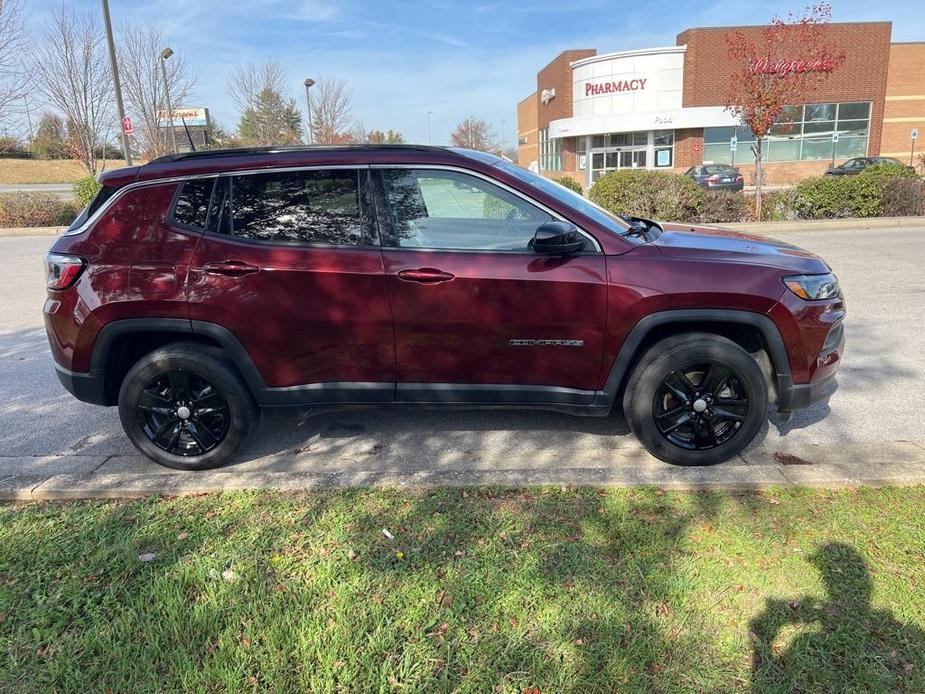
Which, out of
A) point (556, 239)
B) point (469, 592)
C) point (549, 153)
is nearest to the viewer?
point (469, 592)

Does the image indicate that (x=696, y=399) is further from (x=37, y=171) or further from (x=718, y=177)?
(x=37, y=171)

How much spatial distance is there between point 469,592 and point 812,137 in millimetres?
41361

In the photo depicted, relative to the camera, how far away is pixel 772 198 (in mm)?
16609

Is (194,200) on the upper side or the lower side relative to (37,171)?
lower

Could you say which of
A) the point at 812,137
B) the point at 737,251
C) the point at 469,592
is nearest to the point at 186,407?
the point at 469,592

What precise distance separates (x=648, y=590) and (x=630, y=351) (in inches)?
53.4

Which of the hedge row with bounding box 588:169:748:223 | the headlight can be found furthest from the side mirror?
the hedge row with bounding box 588:169:748:223

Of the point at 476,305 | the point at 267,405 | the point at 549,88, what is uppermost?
the point at 549,88

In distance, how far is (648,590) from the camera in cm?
266

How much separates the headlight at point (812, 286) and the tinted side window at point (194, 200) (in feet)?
10.5

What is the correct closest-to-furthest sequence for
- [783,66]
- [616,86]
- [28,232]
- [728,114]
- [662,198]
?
[662,198]
[783,66]
[28,232]
[728,114]
[616,86]

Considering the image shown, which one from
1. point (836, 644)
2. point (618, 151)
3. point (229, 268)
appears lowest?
point (836, 644)

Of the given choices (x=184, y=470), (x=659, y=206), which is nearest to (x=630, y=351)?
(x=184, y=470)

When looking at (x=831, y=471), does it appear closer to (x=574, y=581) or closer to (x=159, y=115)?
(x=574, y=581)
